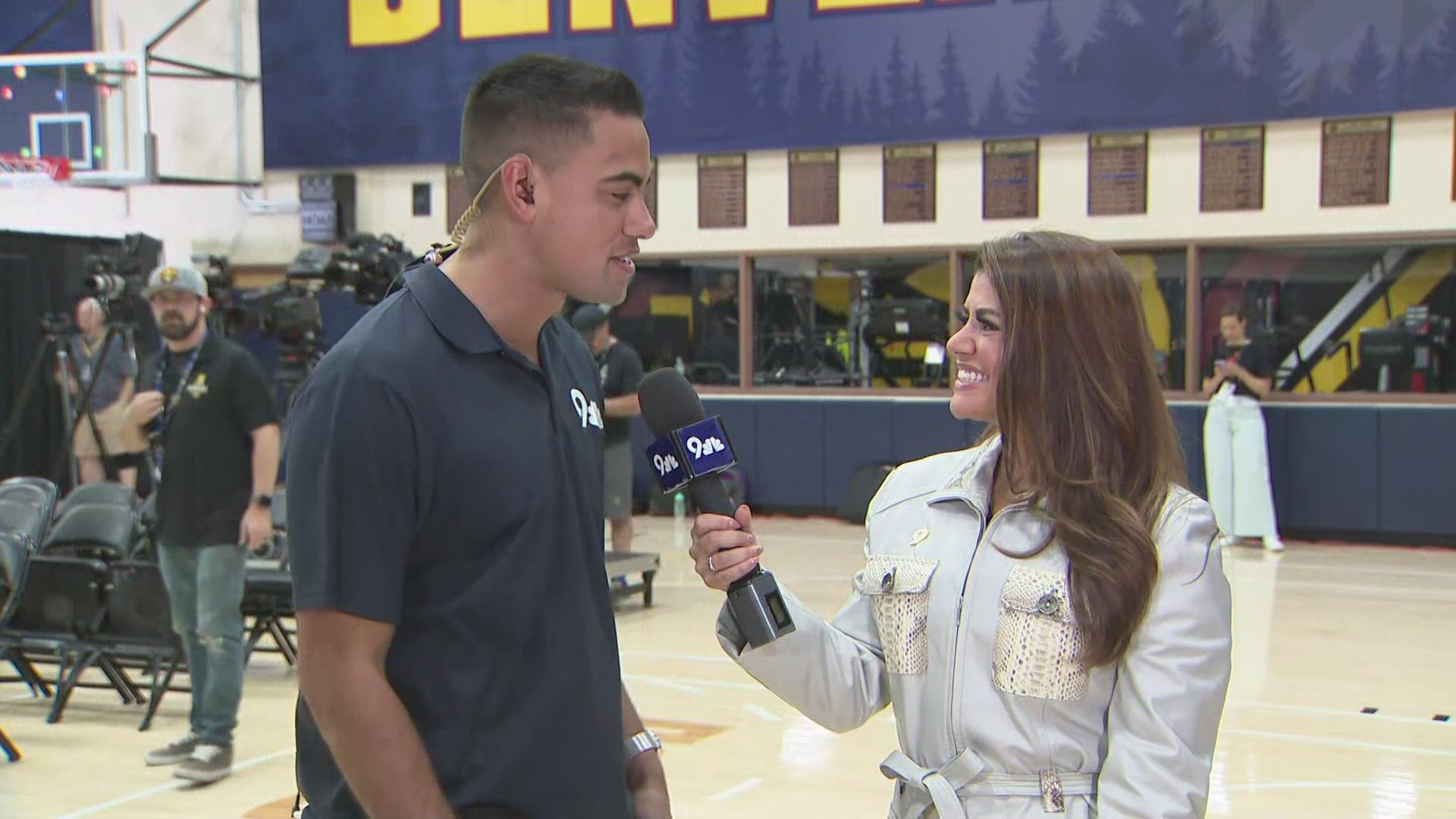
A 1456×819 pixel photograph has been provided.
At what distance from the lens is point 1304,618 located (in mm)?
8297

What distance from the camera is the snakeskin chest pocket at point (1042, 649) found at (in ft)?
6.48

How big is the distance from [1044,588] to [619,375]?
23.9ft

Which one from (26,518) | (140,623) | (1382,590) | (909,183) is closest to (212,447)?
(140,623)

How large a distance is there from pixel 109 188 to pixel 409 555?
14.6 meters

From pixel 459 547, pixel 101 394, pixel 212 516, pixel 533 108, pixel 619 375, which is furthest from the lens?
pixel 101 394

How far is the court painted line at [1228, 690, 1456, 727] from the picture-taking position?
19.9ft

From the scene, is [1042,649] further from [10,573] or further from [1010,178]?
[1010,178]

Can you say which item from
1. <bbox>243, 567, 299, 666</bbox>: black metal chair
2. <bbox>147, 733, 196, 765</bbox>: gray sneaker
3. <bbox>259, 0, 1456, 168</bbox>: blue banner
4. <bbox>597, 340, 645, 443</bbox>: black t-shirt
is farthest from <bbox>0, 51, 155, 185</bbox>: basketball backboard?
<bbox>147, 733, 196, 765</bbox>: gray sneaker

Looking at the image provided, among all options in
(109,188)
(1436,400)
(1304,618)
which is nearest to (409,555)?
(1304,618)

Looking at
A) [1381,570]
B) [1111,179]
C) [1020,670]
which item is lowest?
[1381,570]

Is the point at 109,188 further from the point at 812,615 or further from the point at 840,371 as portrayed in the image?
the point at 812,615

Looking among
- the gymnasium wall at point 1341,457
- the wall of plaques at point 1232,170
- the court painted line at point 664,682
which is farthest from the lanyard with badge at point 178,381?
the wall of plaques at point 1232,170

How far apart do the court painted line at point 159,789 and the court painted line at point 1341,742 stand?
3.77m

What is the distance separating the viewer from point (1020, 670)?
78.0 inches
